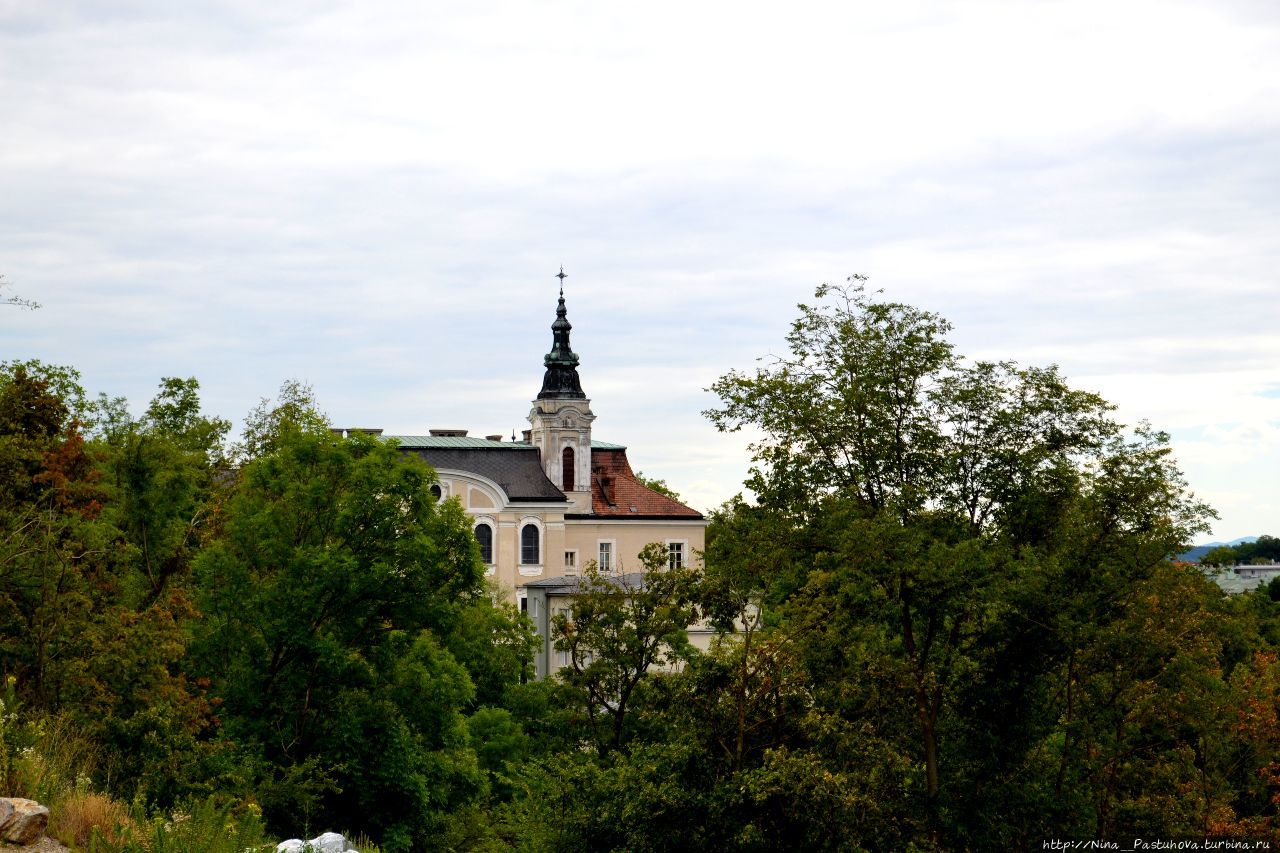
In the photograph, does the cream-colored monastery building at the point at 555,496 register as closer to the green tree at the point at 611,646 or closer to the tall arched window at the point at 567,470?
the tall arched window at the point at 567,470

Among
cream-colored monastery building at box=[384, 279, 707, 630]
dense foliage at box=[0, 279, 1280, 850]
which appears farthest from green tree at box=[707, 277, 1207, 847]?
cream-colored monastery building at box=[384, 279, 707, 630]

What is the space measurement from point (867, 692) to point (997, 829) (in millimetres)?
2887

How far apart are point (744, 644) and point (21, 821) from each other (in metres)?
11.5

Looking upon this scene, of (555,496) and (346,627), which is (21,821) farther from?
(555,496)

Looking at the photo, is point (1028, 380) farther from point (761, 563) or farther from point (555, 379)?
point (555, 379)

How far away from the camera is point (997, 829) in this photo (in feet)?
69.7

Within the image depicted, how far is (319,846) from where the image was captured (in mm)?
10711

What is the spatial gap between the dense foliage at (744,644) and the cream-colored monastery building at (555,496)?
128 feet

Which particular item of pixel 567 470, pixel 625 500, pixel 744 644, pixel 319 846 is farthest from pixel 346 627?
pixel 625 500

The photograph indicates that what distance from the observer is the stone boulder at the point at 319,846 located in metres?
10.3

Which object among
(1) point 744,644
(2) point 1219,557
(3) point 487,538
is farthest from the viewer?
(3) point 487,538

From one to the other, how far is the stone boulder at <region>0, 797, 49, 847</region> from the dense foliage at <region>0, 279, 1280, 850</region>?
7.05ft

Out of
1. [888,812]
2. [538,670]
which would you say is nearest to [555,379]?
[538,670]

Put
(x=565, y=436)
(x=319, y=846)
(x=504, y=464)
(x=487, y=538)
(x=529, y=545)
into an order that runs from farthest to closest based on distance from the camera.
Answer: (x=565, y=436)
(x=504, y=464)
(x=529, y=545)
(x=487, y=538)
(x=319, y=846)
